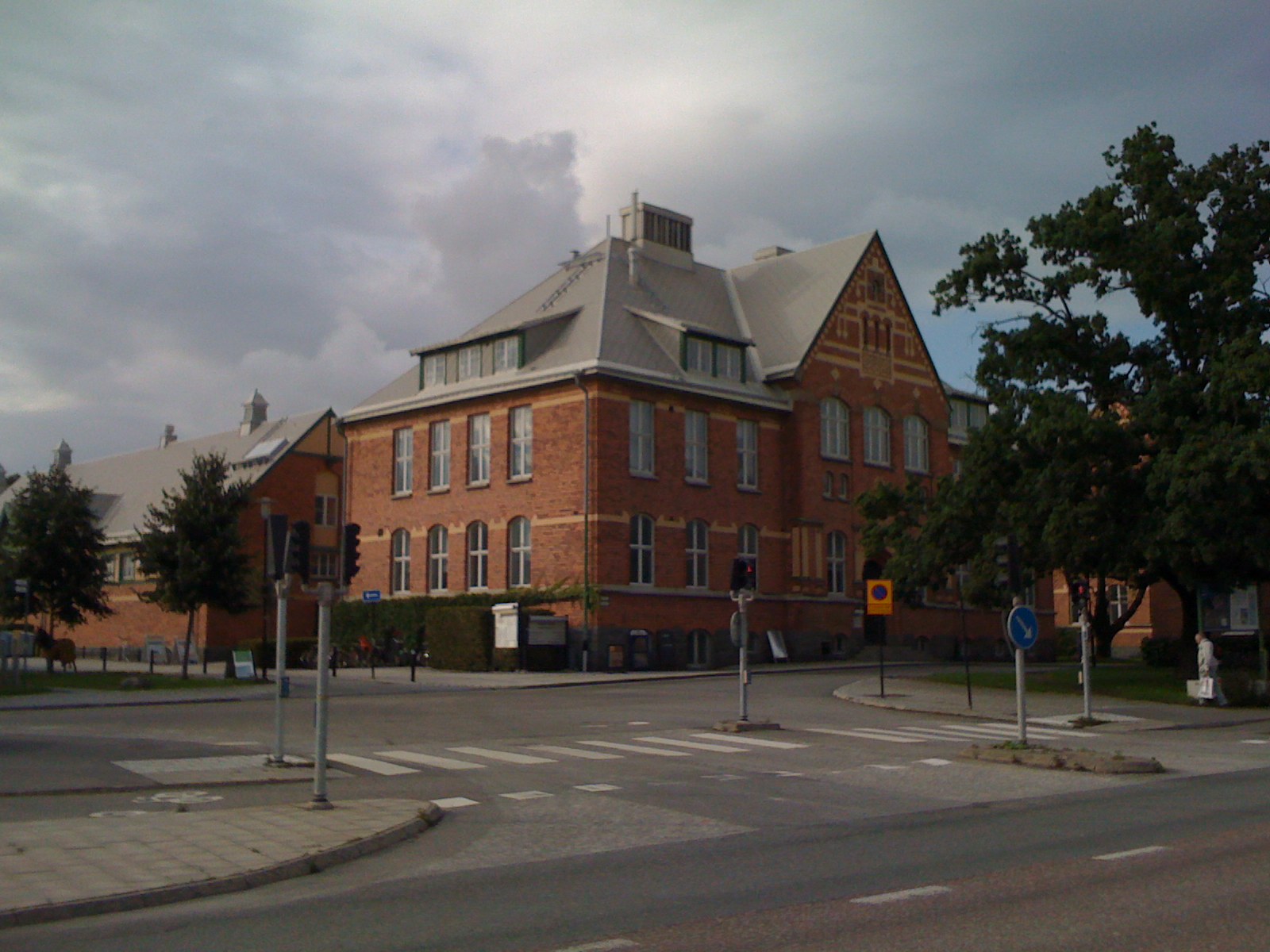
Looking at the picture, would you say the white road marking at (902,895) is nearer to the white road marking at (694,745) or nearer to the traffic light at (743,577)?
the white road marking at (694,745)

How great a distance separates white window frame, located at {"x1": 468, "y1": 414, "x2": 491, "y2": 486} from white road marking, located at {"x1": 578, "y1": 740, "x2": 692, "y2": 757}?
94.9ft

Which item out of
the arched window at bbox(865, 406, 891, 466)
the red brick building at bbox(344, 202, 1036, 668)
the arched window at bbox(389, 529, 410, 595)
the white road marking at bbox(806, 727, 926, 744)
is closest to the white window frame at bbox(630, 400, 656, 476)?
the red brick building at bbox(344, 202, 1036, 668)

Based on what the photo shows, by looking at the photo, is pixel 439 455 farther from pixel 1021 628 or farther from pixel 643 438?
pixel 1021 628

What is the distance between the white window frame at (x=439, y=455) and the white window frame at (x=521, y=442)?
12.1 feet

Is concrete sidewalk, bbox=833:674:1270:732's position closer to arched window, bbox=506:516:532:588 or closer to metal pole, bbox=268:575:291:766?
metal pole, bbox=268:575:291:766

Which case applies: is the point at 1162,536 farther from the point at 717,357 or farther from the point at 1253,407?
the point at 717,357

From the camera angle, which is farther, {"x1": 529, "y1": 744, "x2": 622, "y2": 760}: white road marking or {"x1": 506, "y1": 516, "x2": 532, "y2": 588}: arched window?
{"x1": 506, "y1": 516, "x2": 532, "y2": 588}: arched window

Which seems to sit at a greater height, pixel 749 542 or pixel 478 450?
pixel 478 450

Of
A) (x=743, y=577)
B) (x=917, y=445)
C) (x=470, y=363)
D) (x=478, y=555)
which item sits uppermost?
(x=470, y=363)

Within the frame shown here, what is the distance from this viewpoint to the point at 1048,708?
2931 centimetres

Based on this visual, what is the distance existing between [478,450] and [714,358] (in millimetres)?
9471

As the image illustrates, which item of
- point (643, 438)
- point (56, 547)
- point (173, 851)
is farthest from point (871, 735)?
point (56, 547)

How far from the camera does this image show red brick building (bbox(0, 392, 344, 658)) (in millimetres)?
61000

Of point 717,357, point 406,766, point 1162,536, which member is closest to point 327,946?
point 406,766
